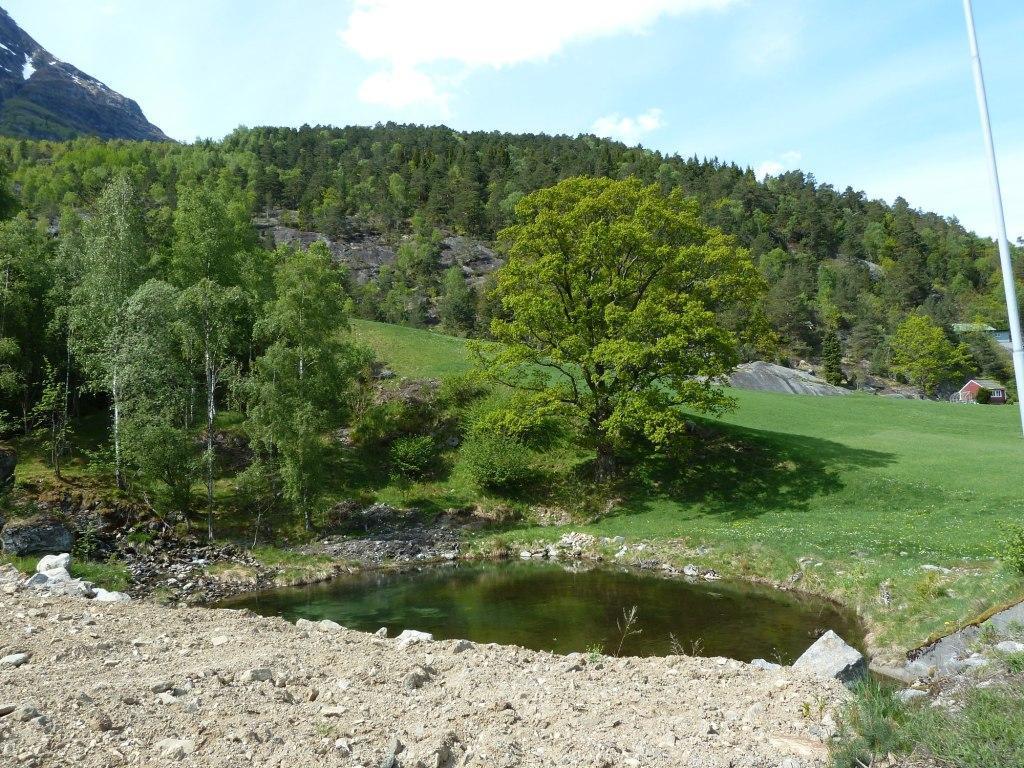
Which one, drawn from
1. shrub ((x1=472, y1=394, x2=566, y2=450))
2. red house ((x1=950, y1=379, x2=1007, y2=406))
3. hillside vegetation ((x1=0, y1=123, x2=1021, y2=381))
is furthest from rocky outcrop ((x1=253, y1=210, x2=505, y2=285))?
shrub ((x1=472, y1=394, x2=566, y2=450))

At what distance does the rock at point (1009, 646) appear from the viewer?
10036 millimetres

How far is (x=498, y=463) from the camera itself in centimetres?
3475

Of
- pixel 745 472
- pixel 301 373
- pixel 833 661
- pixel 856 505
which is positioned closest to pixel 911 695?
pixel 833 661

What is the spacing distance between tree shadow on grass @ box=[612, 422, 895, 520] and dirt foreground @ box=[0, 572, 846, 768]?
20.9 meters

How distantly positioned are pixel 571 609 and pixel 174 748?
45.9 ft

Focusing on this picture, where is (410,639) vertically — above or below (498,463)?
below

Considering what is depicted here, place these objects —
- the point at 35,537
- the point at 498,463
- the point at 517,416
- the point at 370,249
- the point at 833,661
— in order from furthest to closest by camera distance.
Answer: the point at 370,249 < the point at 498,463 < the point at 517,416 < the point at 35,537 < the point at 833,661

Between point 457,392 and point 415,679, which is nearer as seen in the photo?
point 415,679

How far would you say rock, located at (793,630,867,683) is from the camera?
417 inches

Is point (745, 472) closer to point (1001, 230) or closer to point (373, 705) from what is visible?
point (1001, 230)

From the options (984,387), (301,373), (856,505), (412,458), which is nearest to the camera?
(856,505)

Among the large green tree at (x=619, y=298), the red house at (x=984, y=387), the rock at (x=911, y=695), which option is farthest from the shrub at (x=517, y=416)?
the red house at (x=984, y=387)

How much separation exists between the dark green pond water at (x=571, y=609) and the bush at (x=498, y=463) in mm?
8633

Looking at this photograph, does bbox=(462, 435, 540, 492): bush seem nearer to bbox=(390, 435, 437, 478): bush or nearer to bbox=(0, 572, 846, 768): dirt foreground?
bbox=(390, 435, 437, 478): bush
